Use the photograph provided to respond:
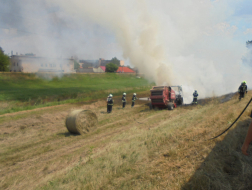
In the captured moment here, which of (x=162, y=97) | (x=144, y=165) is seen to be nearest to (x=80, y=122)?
(x=144, y=165)

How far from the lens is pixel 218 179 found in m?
4.39

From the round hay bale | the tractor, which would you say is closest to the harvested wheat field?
the round hay bale

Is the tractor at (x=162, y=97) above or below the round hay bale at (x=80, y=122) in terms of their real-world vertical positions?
above

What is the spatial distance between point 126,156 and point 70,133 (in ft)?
24.3

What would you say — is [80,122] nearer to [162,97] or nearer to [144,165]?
[144,165]

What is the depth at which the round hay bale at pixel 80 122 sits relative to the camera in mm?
12688

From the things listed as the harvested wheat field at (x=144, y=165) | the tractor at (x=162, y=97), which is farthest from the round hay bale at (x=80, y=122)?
the tractor at (x=162, y=97)

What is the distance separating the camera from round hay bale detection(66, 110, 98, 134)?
12.7 m

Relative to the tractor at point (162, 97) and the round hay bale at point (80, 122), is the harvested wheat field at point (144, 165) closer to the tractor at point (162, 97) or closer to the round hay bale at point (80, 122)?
the round hay bale at point (80, 122)

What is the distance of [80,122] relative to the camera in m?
12.9

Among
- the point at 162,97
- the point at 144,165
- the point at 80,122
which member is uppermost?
the point at 162,97

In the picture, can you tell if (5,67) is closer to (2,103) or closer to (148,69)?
(2,103)

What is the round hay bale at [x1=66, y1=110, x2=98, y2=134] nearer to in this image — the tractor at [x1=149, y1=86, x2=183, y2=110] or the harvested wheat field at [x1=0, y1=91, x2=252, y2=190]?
the harvested wheat field at [x1=0, y1=91, x2=252, y2=190]

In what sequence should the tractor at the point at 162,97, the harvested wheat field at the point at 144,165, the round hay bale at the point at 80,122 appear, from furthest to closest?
the tractor at the point at 162,97
the round hay bale at the point at 80,122
the harvested wheat field at the point at 144,165
